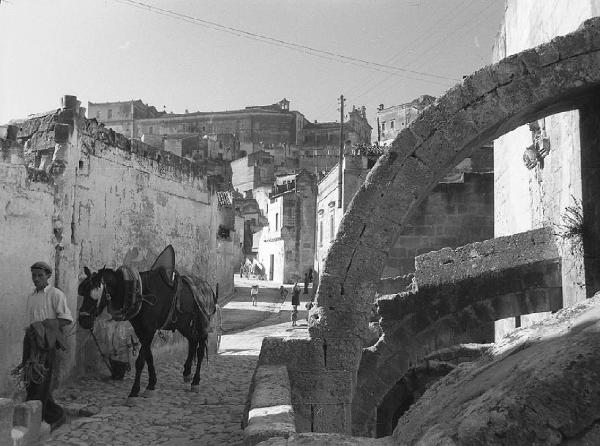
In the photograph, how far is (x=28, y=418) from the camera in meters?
4.88

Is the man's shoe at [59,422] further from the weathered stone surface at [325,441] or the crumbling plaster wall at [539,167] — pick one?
the crumbling plaster wall at [539,167]

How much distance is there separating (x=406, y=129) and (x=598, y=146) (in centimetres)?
207

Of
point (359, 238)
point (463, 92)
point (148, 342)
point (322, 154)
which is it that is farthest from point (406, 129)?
point (322, 154)

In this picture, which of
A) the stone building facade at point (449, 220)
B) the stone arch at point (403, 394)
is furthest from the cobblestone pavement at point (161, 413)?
the stone building facade at point (449, 220)

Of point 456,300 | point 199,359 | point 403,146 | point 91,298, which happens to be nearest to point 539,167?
point 456,300

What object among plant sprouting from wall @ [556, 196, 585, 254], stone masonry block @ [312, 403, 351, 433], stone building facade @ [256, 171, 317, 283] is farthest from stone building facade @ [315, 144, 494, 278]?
stone building facade @ [256, 171, 317, 283]

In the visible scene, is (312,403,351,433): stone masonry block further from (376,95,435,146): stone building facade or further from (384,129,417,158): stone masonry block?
(376,95,435,146): stone building facade

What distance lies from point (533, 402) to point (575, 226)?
399 centimetres

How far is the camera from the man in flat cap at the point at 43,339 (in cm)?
543

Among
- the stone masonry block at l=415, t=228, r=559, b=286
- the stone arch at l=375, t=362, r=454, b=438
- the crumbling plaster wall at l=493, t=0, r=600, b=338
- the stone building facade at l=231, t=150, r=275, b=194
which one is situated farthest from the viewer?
the stone building facade at l=231, t=150, r=275, b=194

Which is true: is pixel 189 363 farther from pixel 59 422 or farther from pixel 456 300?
pixel 456 300

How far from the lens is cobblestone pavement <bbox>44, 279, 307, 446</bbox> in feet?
18.2

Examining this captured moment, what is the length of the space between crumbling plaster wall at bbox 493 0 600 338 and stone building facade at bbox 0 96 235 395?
6.21m

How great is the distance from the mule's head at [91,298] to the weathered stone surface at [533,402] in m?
4.70
